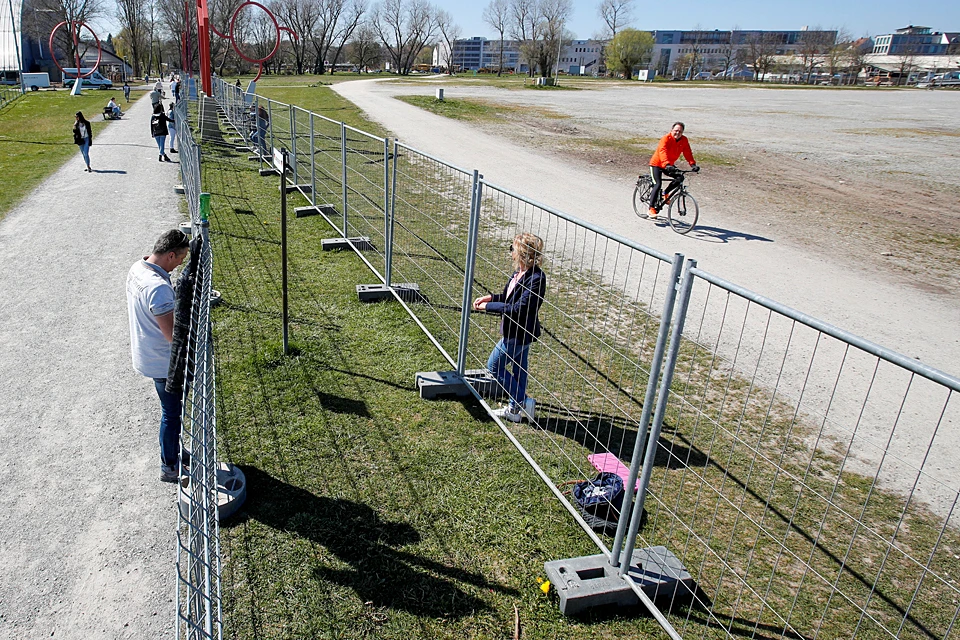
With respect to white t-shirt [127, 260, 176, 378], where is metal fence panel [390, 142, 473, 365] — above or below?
below

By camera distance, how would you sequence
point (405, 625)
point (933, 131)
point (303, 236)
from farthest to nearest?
point (933, 131) → point (303, 236) → point (405, 625)

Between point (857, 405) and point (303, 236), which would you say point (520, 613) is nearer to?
point (857, 405)

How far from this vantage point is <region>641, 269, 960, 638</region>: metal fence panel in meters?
3.29

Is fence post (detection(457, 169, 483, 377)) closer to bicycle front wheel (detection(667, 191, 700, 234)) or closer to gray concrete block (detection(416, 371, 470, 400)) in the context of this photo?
gray concrete block (detection(416, 371, 470, 400))

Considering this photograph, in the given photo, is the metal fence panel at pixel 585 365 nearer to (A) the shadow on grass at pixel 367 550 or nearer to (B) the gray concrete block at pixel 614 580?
(B) the gray concrete block at pixel 614 580

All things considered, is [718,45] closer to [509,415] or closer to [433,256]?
[433,256]

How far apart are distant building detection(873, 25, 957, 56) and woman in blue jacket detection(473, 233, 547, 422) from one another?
7851 inches

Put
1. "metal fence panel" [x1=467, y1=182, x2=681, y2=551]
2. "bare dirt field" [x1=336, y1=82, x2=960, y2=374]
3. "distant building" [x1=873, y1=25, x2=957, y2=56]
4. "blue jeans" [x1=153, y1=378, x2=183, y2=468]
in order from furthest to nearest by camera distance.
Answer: "distant building" [x1=873, y1=25, x2=957, y2=56] < "bare dirt field" [x1=336, y1=82, x2=960, y2=374] < "metal fence panel" [x1=467, y1=182, x2=681, y2=551] < "blue jeans" [x1=153, y1=378, x2=183, y2=468]

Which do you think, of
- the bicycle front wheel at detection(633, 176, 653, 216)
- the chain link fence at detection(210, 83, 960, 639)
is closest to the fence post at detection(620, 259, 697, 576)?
the chain link fence at detection(210, 83, 960, 639)

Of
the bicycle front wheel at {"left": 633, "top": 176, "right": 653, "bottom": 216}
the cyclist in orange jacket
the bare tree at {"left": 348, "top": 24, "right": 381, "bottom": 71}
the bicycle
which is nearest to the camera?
the bicycle

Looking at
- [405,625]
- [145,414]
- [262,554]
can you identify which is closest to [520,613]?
[405,625]

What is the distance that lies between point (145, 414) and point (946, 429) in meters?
6.57

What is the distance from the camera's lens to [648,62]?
13312cm

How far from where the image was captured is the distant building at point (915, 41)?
550ft
